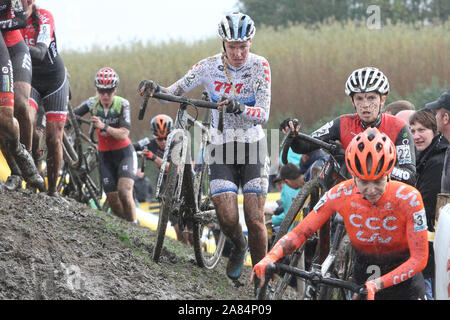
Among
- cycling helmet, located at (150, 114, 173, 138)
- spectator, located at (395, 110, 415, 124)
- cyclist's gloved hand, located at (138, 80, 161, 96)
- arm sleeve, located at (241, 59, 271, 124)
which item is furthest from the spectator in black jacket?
cycling helmet, located at (150, 114, 173, 138)

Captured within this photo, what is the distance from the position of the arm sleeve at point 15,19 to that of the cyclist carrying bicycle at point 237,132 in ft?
4.82

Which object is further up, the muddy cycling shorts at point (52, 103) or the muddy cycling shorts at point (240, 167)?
the muddy cycling shorts at point (52, 103)

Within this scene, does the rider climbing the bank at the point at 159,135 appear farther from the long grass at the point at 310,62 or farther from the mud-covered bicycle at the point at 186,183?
the long grass at the point at 310,62

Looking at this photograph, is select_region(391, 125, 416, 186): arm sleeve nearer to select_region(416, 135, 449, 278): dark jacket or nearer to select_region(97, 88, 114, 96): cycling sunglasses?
select_region(416, 135, 449, 278): dark jacket

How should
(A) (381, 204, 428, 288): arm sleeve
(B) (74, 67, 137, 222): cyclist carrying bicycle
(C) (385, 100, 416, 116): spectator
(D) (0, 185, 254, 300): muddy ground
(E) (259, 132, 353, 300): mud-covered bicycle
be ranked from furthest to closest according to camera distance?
1. (B) (74, 67, 137, 222): cyclist carrying bicycle
2. (C) (385, 100, 416, 116): spectator
3. (D) (0, 185, 254, 300): muddy ground
4. (E) (259, 132, 353, 300): mud-covered bicycle
5. (A) (381, 204, 428, 288): arm sleeve

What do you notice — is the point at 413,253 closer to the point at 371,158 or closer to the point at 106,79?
the point at 371,158

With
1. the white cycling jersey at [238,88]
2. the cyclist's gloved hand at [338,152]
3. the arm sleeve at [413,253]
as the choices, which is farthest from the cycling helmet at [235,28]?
the arm sleeve at [413,253]

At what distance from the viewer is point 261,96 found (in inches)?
294

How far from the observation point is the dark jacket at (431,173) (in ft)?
22.2

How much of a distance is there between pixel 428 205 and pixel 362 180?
1944mm

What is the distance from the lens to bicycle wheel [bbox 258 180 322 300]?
5.61m

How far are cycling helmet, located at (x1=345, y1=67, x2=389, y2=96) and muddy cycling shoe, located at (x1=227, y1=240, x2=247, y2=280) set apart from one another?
7.88ft
